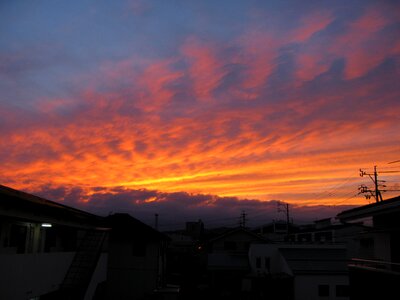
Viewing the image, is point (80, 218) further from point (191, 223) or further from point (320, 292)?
point (191, 223)

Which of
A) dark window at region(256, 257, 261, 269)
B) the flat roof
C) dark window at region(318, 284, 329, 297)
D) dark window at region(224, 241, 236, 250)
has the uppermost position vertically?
the flat roof

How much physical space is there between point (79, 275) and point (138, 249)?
1114cm

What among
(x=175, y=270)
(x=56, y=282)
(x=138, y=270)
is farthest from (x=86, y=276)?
(x=175, y=270)

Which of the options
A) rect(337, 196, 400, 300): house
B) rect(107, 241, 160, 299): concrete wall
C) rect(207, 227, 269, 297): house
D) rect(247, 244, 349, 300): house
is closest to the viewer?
rect(337, 196, 400, 300): house

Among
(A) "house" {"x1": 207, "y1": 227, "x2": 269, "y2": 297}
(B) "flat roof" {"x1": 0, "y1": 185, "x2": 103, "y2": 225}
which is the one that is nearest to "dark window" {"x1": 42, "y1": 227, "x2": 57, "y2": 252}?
(B) "flat roof" {"x1": 0, "y1": 185, "x2": 103, "y2": 225}

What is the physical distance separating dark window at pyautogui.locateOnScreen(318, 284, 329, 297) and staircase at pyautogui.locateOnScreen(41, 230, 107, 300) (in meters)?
21.9

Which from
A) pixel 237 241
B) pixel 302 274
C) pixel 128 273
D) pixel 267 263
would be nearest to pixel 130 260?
pixel 128 273

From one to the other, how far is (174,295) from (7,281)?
18.8 metres

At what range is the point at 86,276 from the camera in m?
18.0

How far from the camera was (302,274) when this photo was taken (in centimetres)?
3456

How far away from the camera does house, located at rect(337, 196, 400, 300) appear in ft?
39.8

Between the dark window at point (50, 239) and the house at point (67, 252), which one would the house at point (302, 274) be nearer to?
the house at point (67, 252)

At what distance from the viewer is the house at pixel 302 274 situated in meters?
34.0

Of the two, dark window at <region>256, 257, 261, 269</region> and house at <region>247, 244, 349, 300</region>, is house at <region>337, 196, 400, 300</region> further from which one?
dark window at <region>256, 257, 261, 269</region>
